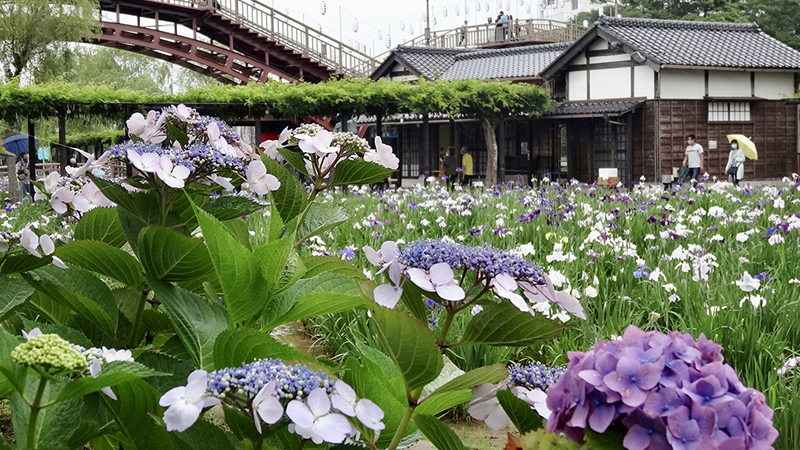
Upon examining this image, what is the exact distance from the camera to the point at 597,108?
22047 millimetres

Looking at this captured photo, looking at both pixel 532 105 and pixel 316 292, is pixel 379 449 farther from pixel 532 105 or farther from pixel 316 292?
pixel 532 105

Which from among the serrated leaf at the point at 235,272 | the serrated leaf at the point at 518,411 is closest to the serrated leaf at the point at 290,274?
the serrated leaf at the point at 235,272

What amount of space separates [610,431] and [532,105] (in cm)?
2131

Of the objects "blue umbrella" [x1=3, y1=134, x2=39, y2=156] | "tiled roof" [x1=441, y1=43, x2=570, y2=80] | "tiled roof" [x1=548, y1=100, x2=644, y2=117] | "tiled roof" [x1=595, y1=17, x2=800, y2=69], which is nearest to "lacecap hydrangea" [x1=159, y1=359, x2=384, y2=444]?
"blue umbrella" [x1=3, y1=134, x2=39, y2=156]

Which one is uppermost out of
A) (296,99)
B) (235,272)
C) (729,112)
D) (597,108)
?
(296,99)

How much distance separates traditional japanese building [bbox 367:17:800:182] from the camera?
21938 mm

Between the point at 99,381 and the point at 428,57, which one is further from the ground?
the point at 428,57

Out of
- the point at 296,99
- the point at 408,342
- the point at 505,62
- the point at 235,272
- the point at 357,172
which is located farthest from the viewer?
the point at 505,62

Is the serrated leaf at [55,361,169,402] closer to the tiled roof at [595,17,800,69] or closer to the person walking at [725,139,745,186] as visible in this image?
the person walking at [725,139,745,186]

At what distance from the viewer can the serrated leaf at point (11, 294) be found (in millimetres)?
1443

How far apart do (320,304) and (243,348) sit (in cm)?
28

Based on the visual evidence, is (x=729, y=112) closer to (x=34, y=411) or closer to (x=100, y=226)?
(x=100, y=226)

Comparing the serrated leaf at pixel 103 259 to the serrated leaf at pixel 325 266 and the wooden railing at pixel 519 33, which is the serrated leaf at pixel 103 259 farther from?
the wooden railing at pixel 519 33

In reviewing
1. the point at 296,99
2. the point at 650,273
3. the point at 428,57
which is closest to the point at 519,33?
the point at 428,57
